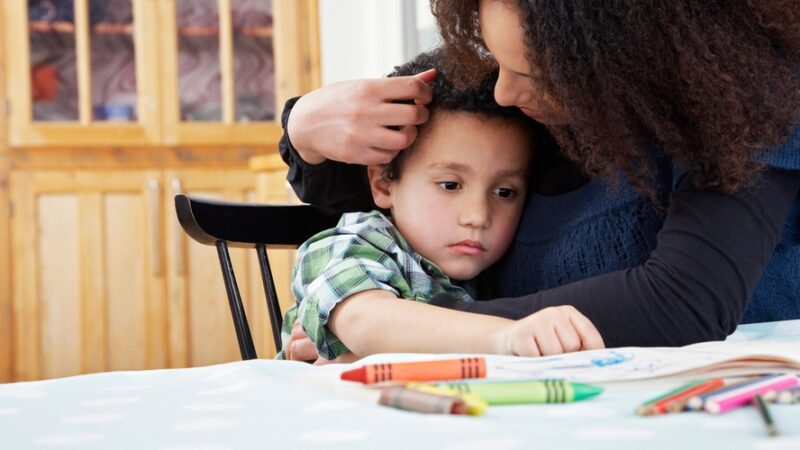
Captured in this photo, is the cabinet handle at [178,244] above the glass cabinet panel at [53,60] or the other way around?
the other way around

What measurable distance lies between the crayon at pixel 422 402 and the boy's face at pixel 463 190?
68cm

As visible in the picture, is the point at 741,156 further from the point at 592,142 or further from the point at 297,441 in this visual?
the point at 297,441

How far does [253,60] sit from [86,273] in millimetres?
1035

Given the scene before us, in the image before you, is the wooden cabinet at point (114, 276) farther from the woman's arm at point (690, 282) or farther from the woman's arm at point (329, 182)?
the woman's arm at point (690, 282)

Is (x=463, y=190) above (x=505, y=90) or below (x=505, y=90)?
below

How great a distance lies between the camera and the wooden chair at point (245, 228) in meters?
1.36

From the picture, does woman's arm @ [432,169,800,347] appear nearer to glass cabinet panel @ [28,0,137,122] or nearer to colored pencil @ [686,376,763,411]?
colored pencil @ [686,376,763,411]

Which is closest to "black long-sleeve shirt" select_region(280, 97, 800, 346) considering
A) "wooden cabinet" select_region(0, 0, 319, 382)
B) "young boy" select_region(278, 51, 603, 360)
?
"young boy" select_region(278, 51, 603, 360)

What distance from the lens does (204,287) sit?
151 inches

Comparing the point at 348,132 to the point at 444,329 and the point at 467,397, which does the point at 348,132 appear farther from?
the point at 467,397

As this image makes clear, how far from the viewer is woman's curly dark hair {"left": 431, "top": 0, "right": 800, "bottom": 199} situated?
0.90 m

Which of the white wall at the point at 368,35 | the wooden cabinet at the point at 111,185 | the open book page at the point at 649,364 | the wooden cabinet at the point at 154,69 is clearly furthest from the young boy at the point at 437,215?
the wooden cabinet at the point at 154,69

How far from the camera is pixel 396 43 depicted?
11.5 ft

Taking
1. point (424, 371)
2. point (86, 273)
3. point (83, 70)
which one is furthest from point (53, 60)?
point (424, 371)
